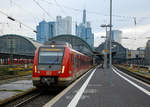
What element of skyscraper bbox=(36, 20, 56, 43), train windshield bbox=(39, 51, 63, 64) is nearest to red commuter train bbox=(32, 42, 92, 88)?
train windshield bbox=(39, 51, 63, 64)

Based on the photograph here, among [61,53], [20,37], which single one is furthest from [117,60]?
[61,53]

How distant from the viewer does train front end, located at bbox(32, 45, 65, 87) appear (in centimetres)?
1055

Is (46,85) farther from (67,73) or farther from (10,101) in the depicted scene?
(10,101)

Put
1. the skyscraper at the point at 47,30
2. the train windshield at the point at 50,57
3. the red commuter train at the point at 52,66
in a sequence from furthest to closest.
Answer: the skyscraper at the point at 47,30 → the train windshield at the point at 50,57 → the red commuter train at the point at 52,66

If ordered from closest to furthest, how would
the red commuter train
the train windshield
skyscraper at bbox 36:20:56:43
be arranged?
the red commuter train, the train windshield, skyscraper at bbox 36:20:56:43

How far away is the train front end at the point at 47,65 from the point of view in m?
10.5

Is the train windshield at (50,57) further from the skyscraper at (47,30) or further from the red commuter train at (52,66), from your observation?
the skyscraper at (47,30)

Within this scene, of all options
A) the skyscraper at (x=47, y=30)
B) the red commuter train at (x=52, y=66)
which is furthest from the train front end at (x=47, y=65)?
the skyscraper at (x=47, y=30)

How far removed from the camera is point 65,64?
1105cm

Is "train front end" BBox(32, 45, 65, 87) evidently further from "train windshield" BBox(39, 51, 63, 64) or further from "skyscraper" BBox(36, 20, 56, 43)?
"skyscraper" BBox(36, 20, 56, 43)

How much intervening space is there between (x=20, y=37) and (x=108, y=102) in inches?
3092

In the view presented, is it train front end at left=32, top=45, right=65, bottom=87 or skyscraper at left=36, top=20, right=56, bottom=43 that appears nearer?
train front end at left=32, top=45, right=65, bottom=87

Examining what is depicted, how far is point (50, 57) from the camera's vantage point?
37.3 feet

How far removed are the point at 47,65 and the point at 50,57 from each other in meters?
0.62
